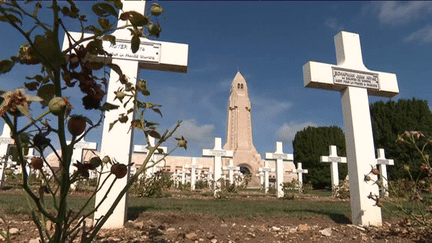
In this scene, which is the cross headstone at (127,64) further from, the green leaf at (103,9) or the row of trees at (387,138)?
the row of trees at (387,138)

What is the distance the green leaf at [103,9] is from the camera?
27.4 inches

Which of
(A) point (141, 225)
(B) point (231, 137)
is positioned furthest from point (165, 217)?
(B) point (231, 137)

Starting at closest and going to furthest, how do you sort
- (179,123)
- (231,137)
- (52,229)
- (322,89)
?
1. (179,123)
2. (52,229)
3. (322,89)
4. (231,137)

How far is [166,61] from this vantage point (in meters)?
3.33

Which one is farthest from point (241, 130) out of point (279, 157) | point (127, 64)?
point (127, 64)

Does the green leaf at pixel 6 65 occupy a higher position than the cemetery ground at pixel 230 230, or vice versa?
the green leaf at pixel 6 65

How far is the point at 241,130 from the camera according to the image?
30391 mm

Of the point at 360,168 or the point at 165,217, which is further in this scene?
the point at 360,168

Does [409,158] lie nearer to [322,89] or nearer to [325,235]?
[322,89]

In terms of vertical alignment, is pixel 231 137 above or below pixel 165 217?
above

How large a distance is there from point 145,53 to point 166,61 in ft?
0.96

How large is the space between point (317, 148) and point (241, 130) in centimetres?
985

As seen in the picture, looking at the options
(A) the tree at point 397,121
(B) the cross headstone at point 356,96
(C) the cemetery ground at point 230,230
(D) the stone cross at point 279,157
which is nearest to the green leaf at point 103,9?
(C) the cemetery ground at point 230,230

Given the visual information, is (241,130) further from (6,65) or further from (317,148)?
(6,65)
